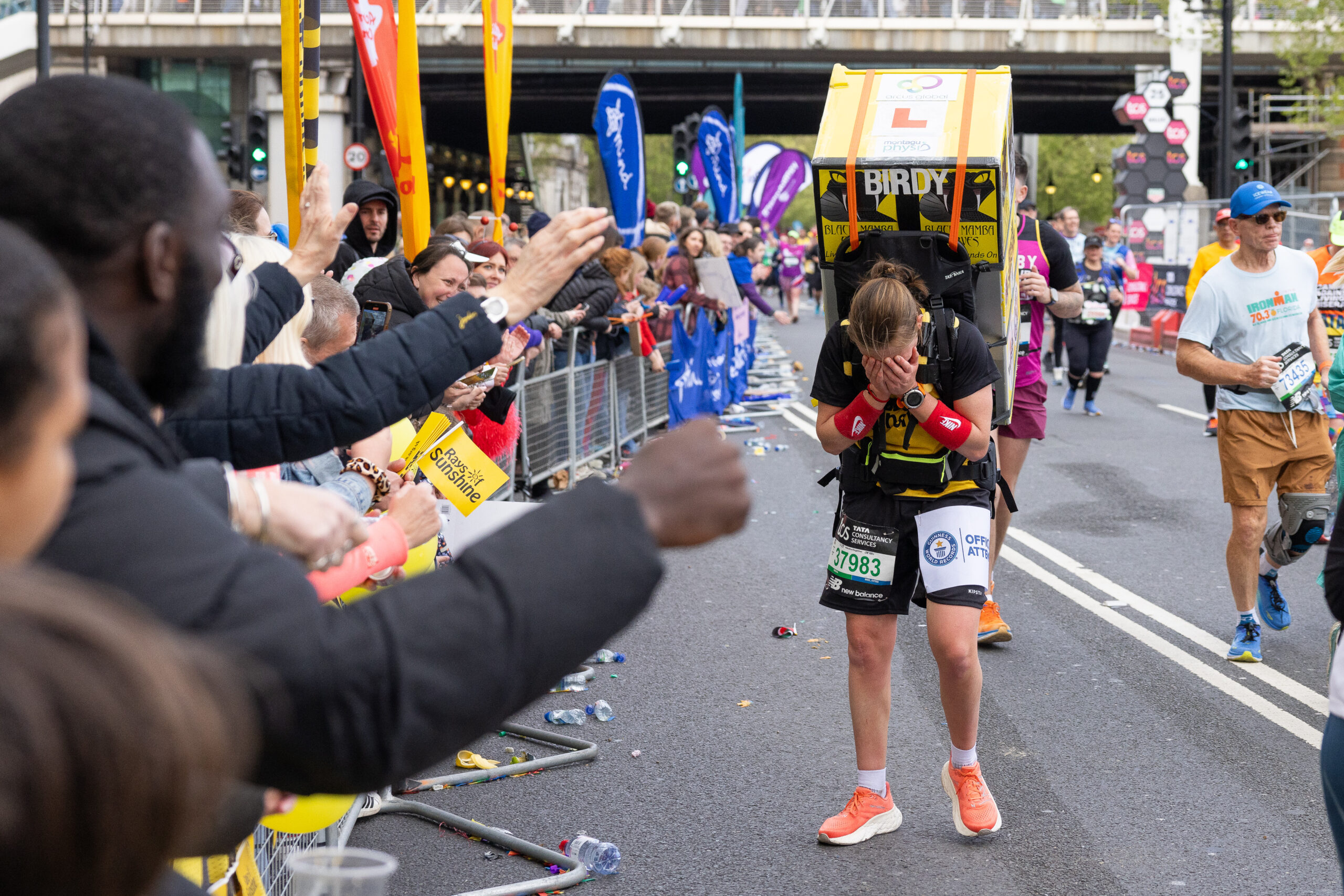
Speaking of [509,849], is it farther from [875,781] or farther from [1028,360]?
[1028,360]

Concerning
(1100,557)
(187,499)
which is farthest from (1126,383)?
(187,499)

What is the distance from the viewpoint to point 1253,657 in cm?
632

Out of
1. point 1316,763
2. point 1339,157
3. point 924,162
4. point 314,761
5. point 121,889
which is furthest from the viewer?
point 1339,157

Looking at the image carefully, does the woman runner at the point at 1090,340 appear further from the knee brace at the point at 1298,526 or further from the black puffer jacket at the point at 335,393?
the black puffer jacket at the point at 335,393

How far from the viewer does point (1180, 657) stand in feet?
21.2

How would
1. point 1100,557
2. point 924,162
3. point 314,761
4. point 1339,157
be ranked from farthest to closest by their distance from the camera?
point 1339,157, point 1100,557, point 924,162, point 314,761

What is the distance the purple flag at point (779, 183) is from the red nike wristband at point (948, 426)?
24664mm

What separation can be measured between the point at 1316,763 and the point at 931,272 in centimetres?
235

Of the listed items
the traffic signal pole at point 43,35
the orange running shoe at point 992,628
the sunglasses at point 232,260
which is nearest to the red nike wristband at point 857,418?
the sunglasses at point 232,260

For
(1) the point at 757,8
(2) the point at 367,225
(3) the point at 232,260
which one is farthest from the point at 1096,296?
(1) the point at 757,8

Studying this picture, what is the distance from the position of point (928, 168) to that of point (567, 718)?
8.85 feet

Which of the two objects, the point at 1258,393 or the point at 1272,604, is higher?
the point at 1258,393

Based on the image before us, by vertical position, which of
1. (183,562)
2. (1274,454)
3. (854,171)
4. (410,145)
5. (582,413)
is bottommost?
(582,413)

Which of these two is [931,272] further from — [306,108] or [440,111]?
[440,111]
